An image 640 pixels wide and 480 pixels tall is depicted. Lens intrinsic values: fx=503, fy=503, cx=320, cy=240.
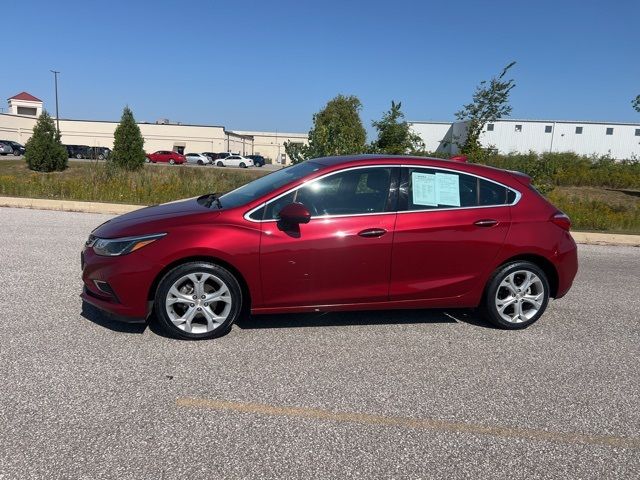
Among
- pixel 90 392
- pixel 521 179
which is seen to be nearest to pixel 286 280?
pixel 90 392

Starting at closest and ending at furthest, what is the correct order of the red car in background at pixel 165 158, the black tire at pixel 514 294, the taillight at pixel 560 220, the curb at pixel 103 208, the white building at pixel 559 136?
the black tire at pixel 514 294 < the taillight at pixel 560 220 < the curb at pixel 103 208 < the red car in background at pixel 165 158 < the white building at pixel 559 136

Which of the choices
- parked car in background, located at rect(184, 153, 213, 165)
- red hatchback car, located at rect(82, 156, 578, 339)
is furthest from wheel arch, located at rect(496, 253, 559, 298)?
parked car in background, located at rect(184, 153, 213, 165)

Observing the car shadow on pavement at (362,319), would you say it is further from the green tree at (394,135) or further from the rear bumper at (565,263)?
the green tree at (394,135)

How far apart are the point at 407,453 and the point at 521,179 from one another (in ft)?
10.6

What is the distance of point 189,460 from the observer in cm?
273

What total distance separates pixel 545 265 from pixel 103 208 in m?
10.3

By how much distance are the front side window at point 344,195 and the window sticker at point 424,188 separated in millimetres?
253

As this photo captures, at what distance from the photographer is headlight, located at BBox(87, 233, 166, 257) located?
4.18m

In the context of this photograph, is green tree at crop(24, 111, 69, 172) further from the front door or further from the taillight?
the taillight

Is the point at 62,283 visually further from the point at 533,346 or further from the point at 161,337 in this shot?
the point at 533,346

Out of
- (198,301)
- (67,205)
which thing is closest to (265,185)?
(198,301)

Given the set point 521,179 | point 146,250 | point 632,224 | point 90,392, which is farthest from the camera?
point 632,224

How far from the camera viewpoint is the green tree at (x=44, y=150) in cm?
2725

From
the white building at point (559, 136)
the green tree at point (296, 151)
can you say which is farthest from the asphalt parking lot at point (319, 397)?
the white building at point (559, 136)
